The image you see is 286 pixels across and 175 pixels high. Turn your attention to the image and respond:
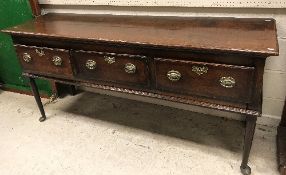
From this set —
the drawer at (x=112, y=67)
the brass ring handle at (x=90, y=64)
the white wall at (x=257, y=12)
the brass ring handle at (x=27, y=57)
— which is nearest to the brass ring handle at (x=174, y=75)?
the drawer at (x=112, y=67)

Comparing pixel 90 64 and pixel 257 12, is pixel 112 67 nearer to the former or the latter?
pixel 90 64

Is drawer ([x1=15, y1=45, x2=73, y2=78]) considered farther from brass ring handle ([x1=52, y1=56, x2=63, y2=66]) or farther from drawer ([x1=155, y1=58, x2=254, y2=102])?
drawer ([x1=155, y1=58, x2=254, y2=102])

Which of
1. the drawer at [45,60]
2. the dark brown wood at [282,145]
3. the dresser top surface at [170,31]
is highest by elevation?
the dresser top surface at [170,31]

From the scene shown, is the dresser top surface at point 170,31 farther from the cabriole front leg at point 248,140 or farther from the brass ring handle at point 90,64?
the cabriole front leg at point 248,140

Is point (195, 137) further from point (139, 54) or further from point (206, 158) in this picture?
point (139, 54)

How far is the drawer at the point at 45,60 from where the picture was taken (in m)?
2.02

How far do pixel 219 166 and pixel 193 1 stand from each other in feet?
3.86

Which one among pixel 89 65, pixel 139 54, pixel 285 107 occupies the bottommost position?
pixel 285 107

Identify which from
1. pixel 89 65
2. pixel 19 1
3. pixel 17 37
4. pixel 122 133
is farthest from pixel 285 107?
pixel 19 1

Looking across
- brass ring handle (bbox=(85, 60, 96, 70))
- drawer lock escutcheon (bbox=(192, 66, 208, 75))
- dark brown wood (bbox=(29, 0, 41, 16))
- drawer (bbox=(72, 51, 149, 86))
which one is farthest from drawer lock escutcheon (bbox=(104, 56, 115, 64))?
dark brown wood (bbox=(29, 0, 41, 16))

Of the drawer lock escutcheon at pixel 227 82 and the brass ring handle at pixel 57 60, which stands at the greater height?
Result: the drawer lock escutcheon at pixel 227 82

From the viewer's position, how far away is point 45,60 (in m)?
2.11

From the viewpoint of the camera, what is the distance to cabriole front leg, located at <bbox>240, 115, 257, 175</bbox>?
5.41 ft

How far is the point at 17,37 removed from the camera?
7.00 ft
